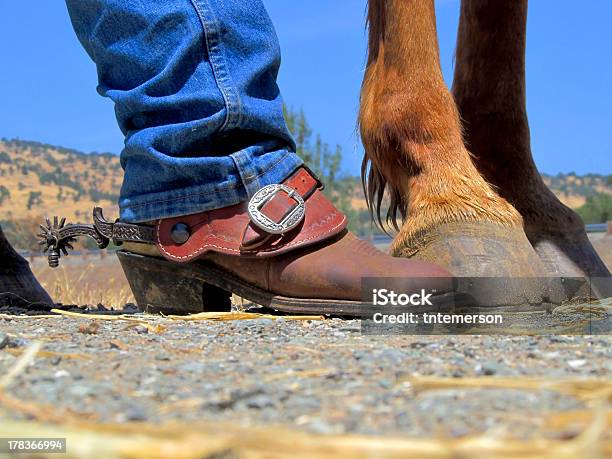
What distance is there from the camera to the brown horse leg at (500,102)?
97.8 inches

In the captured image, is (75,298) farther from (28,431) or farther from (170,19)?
(28,431)

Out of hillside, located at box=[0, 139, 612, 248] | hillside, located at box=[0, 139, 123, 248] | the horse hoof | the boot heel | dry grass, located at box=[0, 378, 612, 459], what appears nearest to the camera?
dry grass, located at box=[0, 378, 612, 459]

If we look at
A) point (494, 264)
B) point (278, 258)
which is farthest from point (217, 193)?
point (494, 264)

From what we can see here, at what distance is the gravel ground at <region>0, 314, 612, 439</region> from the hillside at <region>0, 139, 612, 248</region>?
20473 mm

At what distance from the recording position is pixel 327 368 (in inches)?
44.9

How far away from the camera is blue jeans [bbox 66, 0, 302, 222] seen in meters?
1.88

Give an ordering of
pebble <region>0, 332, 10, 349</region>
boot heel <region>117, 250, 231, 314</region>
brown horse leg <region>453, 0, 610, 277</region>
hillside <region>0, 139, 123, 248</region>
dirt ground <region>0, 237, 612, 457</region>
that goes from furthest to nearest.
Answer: hillside <region>0, 139, 123, 248</region> → brown horse leg <region>453, 0, 610, 277</region> → boot heel <region>117, 250, 231, 314</region> → pebble <region>0, 332, 10, 349</region> → dirt ground <region>0, 237, 612, 457</region>

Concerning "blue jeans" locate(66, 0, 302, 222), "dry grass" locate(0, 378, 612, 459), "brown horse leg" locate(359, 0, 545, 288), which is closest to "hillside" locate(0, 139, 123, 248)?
"blue jeans" locate(66, 0, 302, 222)

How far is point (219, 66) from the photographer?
190 centimetres

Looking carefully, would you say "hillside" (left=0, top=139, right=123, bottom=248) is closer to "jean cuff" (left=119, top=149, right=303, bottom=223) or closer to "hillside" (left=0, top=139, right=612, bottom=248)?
"hillside" (left=0, top=139, right=612, bottom=248)

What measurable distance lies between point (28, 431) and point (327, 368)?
0.49 m

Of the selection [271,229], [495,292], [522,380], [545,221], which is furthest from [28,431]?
[545,221]

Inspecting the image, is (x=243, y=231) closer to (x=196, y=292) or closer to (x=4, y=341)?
(x=196, y=292)

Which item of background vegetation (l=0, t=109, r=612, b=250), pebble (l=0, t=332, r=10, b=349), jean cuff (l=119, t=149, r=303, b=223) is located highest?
background vegetation (l=0, t=109, r=612, b=250)
